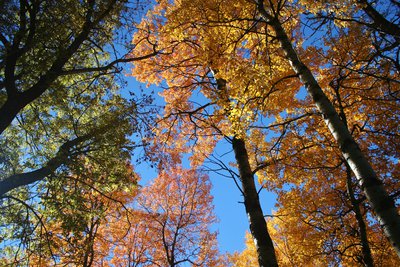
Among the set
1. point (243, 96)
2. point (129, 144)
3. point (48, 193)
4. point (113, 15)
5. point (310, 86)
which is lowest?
point (310, 86)

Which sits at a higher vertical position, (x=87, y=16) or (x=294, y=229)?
(x=87, y=16)

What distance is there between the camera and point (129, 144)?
709 centimetres

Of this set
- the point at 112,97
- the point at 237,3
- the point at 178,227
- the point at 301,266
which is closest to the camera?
the point at 237,3

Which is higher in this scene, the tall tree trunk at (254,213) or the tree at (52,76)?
the tree at (52,76)

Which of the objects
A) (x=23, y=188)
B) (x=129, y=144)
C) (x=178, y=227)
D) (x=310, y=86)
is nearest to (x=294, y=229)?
(x=178, y=227)

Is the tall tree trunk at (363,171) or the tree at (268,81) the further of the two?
the tree at (268,81)

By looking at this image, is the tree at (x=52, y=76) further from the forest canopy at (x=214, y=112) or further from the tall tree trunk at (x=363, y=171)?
the tall tree trunk at (x=363, y=171)

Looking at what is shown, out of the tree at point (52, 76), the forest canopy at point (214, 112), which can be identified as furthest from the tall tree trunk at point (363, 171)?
the tree at point (52, 76)

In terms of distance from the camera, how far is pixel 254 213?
582 centimetres

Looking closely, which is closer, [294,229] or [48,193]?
[48,193]

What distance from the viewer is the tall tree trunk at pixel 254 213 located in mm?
5168

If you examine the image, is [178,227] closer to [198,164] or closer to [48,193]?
[198,164]

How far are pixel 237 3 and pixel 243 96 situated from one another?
205cm

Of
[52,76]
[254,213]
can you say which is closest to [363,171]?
[254,213]
